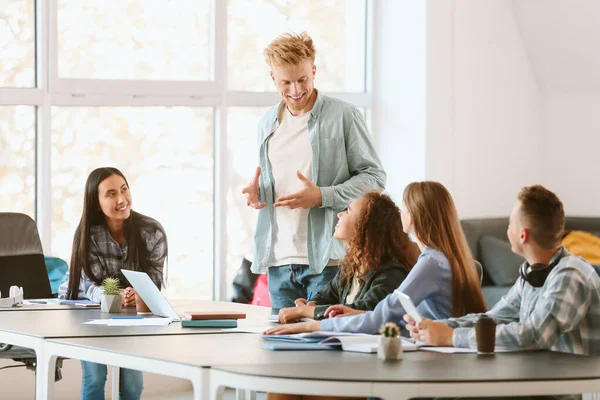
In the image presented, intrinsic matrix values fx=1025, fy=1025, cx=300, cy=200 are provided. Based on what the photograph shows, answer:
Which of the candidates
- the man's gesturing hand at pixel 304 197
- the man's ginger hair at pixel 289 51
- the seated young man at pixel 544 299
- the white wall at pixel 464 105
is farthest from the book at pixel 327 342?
the white wall at pixel 464 105

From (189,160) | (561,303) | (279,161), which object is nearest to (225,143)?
(189,160)

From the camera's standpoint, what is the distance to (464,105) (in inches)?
244

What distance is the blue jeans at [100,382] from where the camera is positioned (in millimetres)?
3562

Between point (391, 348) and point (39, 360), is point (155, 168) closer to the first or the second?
point (39, 360)

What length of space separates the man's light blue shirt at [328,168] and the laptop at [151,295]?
44cm

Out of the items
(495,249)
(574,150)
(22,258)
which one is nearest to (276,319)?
(22,258)

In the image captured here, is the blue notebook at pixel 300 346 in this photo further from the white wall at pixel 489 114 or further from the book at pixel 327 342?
the white wall at pixel 489 114

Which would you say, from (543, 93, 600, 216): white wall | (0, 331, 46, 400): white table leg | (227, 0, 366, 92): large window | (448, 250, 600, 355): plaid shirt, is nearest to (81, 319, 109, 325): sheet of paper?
(0, 331, 46, 400): white table leg

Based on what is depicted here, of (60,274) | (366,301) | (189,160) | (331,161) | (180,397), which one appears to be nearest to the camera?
(366,301)

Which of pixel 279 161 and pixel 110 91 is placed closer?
pixel 279 161

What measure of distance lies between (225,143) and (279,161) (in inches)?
85.0

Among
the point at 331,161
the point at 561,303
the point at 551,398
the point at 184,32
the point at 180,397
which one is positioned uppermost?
the point at 184,32

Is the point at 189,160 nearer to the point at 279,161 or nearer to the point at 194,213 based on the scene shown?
the point at 194,213

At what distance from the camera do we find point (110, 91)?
536 centimetres
